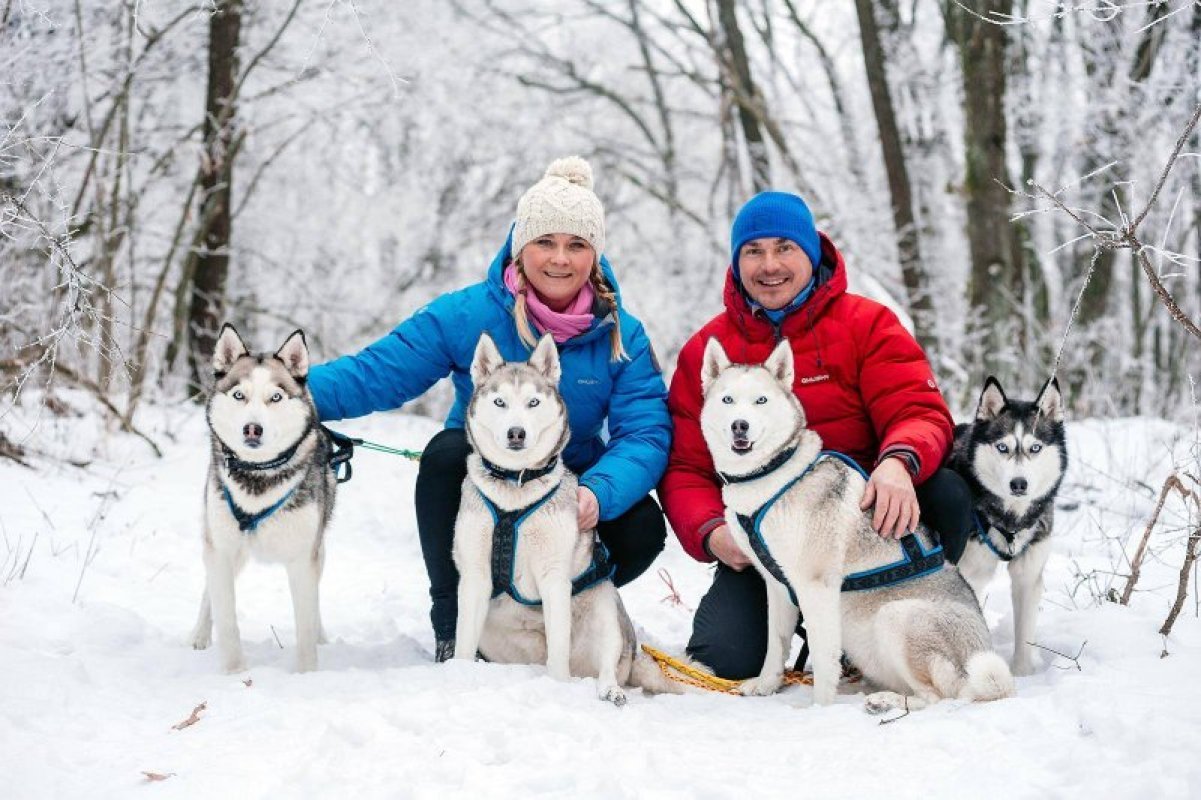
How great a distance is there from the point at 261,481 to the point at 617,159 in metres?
9.97

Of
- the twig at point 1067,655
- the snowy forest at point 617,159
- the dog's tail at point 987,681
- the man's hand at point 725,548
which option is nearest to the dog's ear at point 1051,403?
the twig at point 1067,655

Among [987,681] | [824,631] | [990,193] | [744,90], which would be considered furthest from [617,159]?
[987,681]

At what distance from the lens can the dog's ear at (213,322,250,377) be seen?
2934mm

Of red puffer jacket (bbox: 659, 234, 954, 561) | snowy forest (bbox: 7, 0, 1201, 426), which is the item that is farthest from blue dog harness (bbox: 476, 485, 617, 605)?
snowy forest (bbox: 7, 0, 1201, 426)

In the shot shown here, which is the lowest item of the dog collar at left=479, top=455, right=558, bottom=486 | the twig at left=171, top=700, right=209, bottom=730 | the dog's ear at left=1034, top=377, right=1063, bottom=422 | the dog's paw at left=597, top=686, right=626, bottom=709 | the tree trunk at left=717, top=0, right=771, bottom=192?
the dog's paw at left=597, top=686, right=626, bottom=709

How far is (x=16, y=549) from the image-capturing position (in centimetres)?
378

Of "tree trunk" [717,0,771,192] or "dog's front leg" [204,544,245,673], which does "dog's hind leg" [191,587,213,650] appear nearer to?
"dog's front leg" [204,544,245,673]

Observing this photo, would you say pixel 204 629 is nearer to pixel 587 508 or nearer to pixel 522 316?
pixel 587 508

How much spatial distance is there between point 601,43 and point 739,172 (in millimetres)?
3697

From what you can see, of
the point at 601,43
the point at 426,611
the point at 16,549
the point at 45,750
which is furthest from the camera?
the point at 601,43

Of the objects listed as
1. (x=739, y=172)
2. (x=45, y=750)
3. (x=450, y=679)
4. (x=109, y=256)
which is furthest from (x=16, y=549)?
(x=739, y=172)

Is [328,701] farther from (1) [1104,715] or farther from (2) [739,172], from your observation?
(2) [739,172]

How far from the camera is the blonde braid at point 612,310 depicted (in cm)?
327

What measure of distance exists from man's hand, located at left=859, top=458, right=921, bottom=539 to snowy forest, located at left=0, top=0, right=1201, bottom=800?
56 centimetres
